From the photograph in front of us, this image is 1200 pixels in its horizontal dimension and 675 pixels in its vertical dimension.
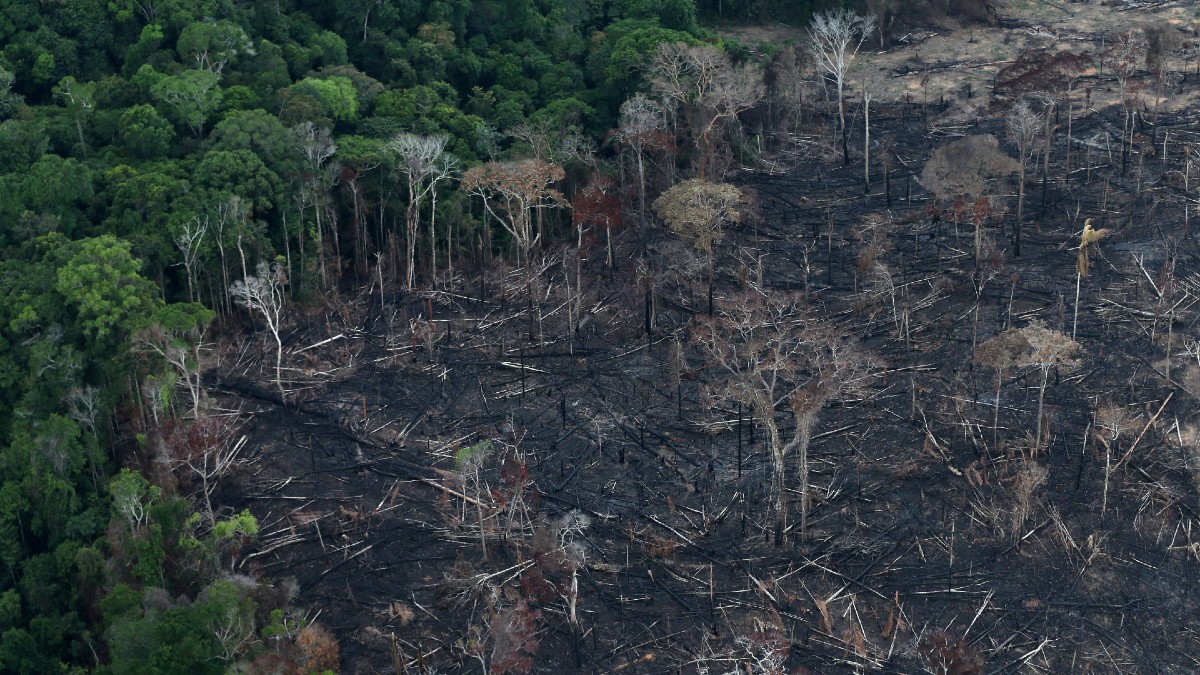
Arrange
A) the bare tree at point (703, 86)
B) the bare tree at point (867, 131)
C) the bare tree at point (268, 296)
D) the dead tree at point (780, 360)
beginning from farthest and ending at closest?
the bare tree at point (867, 131)
the bare tree at point (703, 86)
the bare tree at point (268, 296)
the dead tree at point (780, 360)

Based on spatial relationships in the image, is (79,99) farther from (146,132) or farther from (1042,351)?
(1042,351)

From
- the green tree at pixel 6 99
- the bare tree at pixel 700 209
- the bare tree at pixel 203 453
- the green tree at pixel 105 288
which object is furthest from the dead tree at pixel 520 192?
the green tree at pixel 6 99

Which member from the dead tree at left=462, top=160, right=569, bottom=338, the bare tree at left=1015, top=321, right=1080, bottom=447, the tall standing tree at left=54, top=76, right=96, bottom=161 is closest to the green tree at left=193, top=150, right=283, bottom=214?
the tall standing tree at left=54, top=76, right=96, bottom=161

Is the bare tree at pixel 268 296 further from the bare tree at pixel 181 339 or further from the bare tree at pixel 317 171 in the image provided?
the bare tree at pixel 317 171

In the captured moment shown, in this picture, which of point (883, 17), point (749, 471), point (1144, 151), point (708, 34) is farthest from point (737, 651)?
point (883, 17)

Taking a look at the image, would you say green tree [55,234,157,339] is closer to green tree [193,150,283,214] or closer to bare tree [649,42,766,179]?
green tree [193,150,283,214]

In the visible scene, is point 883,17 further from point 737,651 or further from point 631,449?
point 737,651
